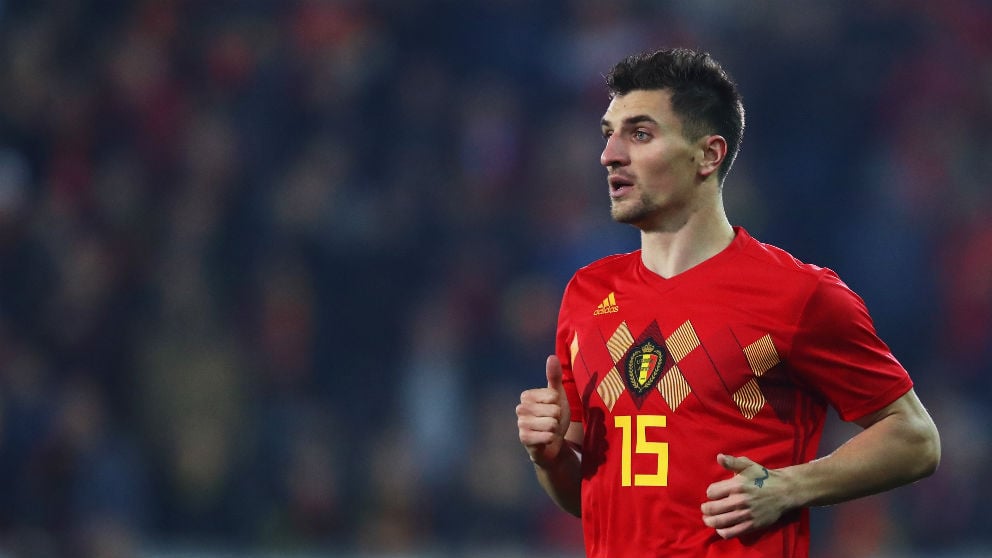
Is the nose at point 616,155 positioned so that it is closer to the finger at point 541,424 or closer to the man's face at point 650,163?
the man's face at point 650,163

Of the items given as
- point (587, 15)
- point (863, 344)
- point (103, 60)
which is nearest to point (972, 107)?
point (587, 15)

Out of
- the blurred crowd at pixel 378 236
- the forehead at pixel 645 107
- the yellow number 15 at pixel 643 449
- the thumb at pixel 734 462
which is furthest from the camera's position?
the blurred crowd at pixel 378 236

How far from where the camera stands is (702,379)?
3.36m

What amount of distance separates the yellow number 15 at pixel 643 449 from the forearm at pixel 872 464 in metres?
0.30

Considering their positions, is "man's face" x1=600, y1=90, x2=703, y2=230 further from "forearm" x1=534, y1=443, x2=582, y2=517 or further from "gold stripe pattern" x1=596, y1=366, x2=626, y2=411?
"forearm" x1=534, y1=443, x2=582, y2=517

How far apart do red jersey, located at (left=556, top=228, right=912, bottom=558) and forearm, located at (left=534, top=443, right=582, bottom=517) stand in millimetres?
147

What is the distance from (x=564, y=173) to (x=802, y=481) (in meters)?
6.52

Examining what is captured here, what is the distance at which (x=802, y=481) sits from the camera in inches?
127

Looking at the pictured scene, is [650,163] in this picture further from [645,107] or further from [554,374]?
[554,374]

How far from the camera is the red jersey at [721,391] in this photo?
3.31 metres

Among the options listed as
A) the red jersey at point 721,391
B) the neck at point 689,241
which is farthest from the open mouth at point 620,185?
the red jersey at point 721,391

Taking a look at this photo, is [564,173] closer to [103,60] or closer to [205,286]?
[205,286]

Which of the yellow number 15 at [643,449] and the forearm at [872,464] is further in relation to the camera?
the yellow number 15 at [643,449]

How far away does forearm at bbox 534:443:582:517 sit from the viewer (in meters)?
3.64
